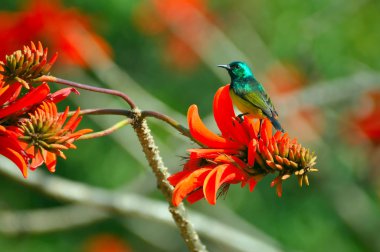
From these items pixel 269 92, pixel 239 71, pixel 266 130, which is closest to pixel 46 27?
pixel 269 92

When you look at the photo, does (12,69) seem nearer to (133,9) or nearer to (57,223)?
(57,223)

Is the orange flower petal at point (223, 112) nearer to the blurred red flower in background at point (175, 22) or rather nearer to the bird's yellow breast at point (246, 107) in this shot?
the bird's yellow breast at point (246, 107)

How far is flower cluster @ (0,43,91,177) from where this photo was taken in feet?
3.45

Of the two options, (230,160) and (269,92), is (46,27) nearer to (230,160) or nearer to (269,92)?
(269,92)

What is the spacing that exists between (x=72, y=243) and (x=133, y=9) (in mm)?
1708

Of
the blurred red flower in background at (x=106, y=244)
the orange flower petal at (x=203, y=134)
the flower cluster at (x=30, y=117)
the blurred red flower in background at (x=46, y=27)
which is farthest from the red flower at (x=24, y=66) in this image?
the blurred red flower in background at (x=106, y=244)

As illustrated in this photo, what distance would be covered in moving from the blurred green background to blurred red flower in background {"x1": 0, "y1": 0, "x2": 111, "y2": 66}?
14 centimetres

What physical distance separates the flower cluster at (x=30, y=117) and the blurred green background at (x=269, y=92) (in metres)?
2.95

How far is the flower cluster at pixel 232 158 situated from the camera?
112 cm

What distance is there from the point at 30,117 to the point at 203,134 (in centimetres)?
24

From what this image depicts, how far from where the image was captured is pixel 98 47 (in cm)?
389

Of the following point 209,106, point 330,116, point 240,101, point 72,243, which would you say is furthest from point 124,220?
point 240,101

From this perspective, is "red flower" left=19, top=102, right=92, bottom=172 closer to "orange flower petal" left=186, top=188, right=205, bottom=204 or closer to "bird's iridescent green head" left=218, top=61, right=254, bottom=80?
"orange flower petal" left=186, top=188, right=205, bottom=204

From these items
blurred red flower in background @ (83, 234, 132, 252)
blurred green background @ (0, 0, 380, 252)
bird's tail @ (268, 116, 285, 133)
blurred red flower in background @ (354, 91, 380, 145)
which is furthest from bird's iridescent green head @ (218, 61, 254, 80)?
blurred red flower in background @ (83, 234, 132, 252)
